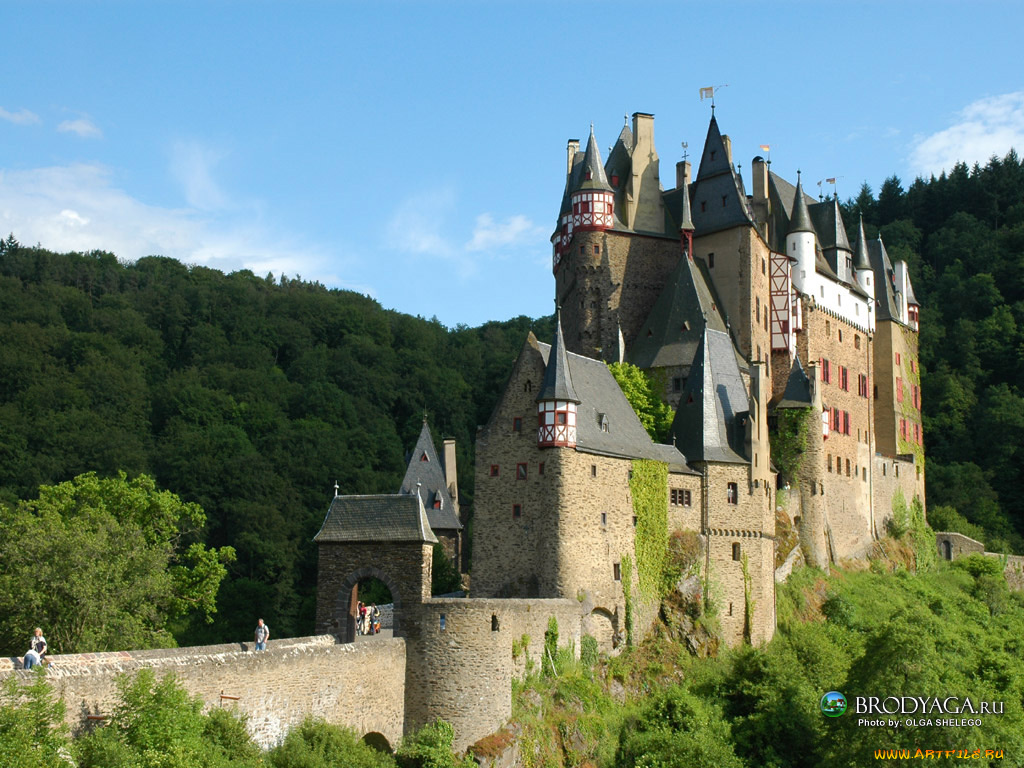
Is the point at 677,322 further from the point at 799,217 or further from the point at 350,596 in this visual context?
the point at 350,596

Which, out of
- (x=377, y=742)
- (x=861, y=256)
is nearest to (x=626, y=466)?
(x=377, y=742)

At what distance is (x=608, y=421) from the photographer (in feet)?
132

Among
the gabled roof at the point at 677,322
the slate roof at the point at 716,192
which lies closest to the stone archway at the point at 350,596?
the gabled roof at the point at 677,322

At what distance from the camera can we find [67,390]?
7625cm

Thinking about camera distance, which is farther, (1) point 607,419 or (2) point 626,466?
(1) point 607,419

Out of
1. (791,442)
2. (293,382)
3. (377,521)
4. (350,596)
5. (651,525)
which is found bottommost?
(350,596)

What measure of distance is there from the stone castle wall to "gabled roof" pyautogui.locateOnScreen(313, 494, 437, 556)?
2.45 m

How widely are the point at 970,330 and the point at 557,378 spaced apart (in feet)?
167

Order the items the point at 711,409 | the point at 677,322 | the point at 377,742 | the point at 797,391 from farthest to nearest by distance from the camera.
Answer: the point at 797,391
the point at 677,322
the point at 711,409
the point at 377,742

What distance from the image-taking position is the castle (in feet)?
97.1

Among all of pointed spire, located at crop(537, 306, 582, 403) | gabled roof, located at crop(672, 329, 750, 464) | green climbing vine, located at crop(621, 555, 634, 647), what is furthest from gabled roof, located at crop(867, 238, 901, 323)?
pointed spire, located at crop(537, 306, 582, 403)

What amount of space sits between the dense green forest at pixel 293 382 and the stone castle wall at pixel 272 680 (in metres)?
26.6

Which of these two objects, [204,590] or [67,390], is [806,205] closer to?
[204,590]

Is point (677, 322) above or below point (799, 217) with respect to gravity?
below
